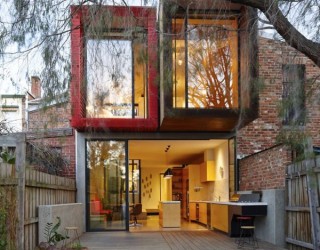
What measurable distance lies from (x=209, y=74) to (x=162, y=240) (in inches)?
155

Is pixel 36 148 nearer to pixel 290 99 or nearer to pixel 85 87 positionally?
pixel 85 87

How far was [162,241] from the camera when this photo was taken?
11523 millimetres

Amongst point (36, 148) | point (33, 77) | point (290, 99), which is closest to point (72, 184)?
point (36, 148)

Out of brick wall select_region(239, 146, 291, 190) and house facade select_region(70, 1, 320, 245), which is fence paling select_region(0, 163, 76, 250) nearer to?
house facade select_region(70, 1, 320, 245)

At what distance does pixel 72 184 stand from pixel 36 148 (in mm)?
2342

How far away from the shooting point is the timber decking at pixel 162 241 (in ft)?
34.0

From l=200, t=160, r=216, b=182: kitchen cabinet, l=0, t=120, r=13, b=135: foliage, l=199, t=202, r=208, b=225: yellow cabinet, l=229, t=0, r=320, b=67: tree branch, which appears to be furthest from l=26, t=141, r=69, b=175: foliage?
l=229, t=0, r=320, b=67: tree branch

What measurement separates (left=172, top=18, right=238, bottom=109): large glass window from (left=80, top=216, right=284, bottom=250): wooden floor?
304 centimetres

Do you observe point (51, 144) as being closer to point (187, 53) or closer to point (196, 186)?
point (187, 53)

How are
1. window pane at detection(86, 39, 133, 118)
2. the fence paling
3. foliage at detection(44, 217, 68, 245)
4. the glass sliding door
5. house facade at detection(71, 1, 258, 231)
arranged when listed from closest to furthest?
1. window pane at detection(86, 39, 133, 118)
2. house facade at detection(71, 1, 258, 231)
3. the fence paling
4. foliage at detection(44, 217, 68, 245)
5. the glass sliding door

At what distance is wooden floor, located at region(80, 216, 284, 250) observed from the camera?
1038 cm

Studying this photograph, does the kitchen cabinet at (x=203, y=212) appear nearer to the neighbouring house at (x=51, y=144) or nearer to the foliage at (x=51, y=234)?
the neighbouring house at (x=51, y=144)

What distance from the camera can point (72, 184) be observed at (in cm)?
1317

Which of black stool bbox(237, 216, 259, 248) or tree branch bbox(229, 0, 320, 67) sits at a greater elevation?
tree branch bbox(229, 0, 320, 67)
